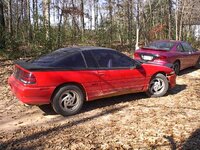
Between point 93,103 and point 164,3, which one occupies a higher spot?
point 164,3

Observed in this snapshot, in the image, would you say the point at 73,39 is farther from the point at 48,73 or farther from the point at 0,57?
the point at 48,73

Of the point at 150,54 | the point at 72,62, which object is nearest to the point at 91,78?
the point at 72,62

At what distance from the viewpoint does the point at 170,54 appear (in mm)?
10828

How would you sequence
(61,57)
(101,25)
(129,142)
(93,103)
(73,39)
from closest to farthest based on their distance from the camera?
(129,142) → (61,57) → (93,103) → (73,39) → (101,25)

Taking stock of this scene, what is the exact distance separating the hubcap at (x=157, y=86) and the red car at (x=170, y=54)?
2.46m

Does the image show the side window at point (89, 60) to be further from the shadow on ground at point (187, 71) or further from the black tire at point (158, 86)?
the shadow on ground at point (187, 71)

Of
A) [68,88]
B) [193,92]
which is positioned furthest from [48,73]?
[193,92]

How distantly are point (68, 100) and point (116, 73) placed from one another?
4.78 feet

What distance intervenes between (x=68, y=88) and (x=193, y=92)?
433 centimetres

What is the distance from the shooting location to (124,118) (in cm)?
630

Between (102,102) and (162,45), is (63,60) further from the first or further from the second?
(162,45)

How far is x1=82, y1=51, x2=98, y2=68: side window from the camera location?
6672mm

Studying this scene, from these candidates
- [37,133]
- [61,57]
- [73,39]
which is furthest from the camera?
[73,39]

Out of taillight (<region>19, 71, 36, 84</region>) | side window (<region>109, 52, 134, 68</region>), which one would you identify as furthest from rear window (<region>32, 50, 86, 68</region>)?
side window (<region>109, 52, 134, 68</region>)
